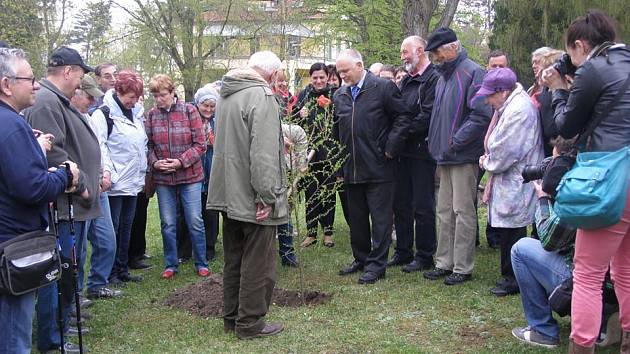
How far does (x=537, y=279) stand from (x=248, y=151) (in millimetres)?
2394

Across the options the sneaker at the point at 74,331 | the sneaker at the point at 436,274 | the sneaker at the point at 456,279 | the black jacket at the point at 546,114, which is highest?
the black jacket at the point at 546,114

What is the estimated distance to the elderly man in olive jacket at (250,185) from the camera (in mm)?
4793

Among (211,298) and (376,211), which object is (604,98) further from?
(211,298)

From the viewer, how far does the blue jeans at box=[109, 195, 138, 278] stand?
22.7ft

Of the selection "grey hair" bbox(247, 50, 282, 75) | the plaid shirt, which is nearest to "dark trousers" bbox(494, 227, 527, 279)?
"grey hair" bbox(247, 50, 282, 75)

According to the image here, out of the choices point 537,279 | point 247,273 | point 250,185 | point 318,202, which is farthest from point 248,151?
point 318,202

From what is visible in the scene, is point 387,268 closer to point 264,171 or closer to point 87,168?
point 264,171

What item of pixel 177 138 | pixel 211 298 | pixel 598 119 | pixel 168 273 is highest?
pixel 598 119

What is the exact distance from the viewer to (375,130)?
6680 mm

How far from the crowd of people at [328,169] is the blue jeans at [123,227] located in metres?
0.02

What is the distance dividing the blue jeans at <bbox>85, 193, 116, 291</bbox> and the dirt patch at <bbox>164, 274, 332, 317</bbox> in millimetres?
718

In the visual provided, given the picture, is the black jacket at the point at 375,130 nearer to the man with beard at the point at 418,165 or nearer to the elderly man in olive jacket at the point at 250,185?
the man with beard at the point at 418,165

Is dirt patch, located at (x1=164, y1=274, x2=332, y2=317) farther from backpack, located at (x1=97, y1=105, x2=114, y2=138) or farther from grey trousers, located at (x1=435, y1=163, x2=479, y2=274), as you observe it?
backpack, located at (x1=97, y1=105, x2=114, y2=138)

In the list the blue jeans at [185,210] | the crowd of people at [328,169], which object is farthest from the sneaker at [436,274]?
the blue jeans at [185,210]
